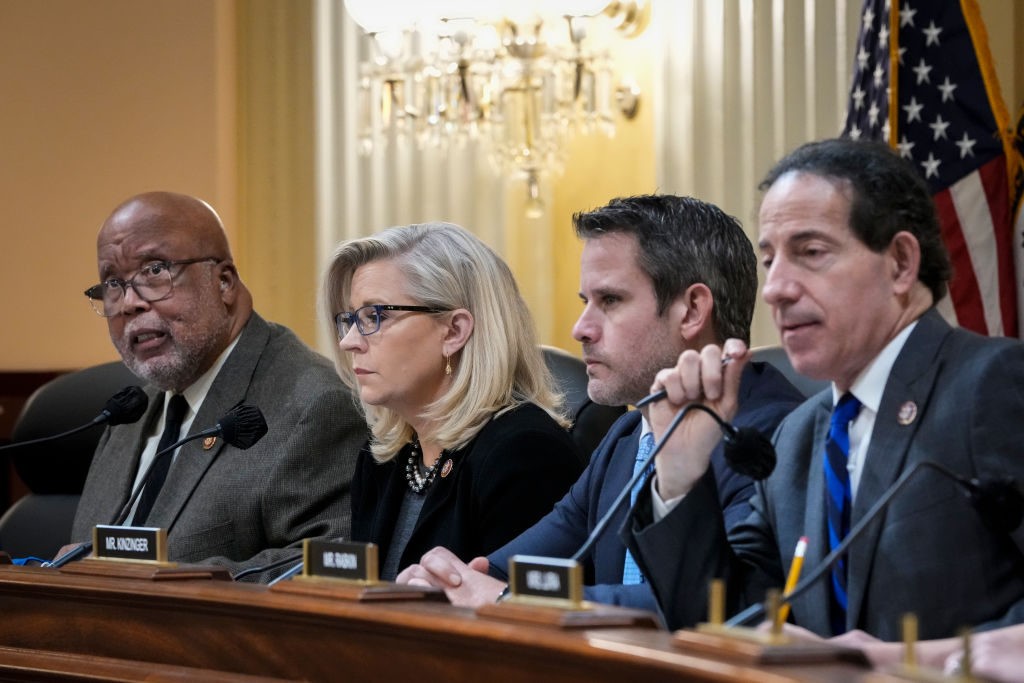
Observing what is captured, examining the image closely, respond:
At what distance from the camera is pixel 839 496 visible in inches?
81.5

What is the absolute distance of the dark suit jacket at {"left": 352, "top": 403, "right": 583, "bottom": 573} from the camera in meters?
2.88

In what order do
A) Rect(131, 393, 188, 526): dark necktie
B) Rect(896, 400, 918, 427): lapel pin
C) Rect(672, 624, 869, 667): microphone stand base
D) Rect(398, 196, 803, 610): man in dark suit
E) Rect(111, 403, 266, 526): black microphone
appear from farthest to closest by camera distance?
Rect(131, 393, 188, 526): dark necktie → Rect(111, 403, 266, 526): black microphone → Rect(398, 196, 803, 610): man in dark suit → Rect(896, 400, 918, 427): lapel pin → Rect(672, 624, 869, 667): microphone stand base

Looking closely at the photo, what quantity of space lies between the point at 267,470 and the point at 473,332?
0.54 metres

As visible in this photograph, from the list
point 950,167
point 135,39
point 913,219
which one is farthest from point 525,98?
point 913,219

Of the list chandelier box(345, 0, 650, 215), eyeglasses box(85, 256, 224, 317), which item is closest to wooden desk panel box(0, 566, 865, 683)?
eyeglasses box(85, 256, 224, 317)

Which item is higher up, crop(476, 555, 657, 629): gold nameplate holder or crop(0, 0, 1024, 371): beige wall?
crop(0, 0, 1024, 371): beige wall

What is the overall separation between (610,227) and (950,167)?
1.67 m

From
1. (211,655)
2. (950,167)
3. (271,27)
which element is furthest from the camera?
(271,27)

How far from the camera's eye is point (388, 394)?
2.99m

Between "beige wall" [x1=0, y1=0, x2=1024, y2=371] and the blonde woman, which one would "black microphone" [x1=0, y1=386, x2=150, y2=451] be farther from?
"beige wall" [x1=0, y1=0, x2=1024, y2=371]

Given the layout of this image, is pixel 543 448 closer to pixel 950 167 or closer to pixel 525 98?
pixel 950 167

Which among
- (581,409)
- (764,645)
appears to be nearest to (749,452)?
(764,645)

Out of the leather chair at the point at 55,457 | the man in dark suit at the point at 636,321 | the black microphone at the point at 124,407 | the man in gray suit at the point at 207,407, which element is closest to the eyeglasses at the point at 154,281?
the man in gray suit at the point at 207,407

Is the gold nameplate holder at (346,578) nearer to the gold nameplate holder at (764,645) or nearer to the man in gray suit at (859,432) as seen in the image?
the man in gray suit at (859,432)
